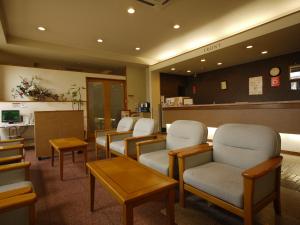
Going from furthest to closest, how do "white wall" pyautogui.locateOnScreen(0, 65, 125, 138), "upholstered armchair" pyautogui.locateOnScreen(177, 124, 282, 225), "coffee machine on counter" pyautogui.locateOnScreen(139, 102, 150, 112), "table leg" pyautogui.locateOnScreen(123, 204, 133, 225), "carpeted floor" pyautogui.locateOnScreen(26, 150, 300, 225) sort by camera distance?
1. "coffee machine on counter" pyautogui.locateOnScreen(139, 102, 150, 112)
2. "white wall" pyautogui.locateOnScreen(0, 65, 125, 138)
3. "carpeted floor" pyautogui.locateOnScreen(26, 150, 300, 225)
4. "upholstered armchair" pyautogui.locateOnScreen(177, 124, 282, 225)
5. "table leg" pyautogui.locateOnScreen(123, 204, 133, 225)

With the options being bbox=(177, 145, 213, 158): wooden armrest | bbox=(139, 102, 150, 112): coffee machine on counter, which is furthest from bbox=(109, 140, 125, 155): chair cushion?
bbox=(139, 102, 150, 112): coffee machine on counter

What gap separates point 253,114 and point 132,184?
3491mm

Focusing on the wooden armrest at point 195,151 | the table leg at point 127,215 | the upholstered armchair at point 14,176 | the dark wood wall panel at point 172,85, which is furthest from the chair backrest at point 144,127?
the dark wood wall panel at point 172,85

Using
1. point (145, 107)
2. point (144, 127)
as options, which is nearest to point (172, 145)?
point (144, 127)

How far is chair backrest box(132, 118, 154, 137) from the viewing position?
3.17 metres

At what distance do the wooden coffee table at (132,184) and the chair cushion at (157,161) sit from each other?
12.0 inches

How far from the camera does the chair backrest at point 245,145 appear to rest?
1646mm

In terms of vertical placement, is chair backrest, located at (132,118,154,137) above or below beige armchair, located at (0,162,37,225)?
above

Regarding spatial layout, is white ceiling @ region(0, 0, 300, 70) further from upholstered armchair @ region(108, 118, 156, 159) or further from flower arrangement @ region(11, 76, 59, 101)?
upholstered armchair @ region(108, 118, 156, 159)

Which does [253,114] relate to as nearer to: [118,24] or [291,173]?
[291,173]

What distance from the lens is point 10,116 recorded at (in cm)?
448

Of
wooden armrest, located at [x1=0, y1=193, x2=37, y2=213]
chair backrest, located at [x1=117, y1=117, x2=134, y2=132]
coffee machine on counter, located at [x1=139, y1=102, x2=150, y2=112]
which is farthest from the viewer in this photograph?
coffee machine on counter, located at [x1=139, y1=102, x2=150, y2=112]

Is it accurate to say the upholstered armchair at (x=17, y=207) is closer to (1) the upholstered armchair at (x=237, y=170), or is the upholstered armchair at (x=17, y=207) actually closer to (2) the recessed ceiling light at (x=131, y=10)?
(1) the upholstered armchair at (x=237, y=170)

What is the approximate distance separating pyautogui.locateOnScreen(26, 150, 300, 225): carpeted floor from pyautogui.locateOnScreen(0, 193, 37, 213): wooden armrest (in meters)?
0.72
